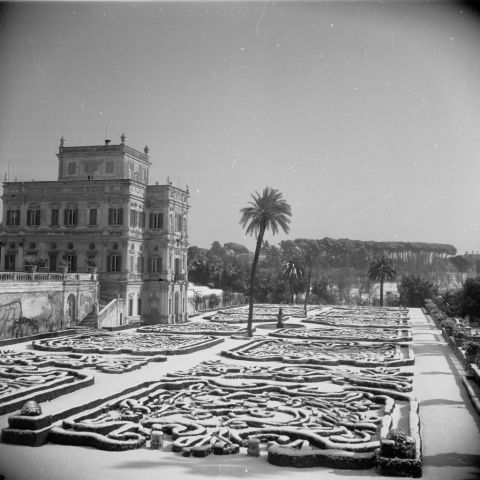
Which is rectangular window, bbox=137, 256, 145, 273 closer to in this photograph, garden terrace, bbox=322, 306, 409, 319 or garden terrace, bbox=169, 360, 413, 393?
garden terrace, bbox=322, 306, 409, 319

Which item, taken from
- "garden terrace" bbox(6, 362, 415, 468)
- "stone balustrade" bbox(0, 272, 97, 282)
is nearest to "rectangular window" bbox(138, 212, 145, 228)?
"stone balustrade" bbox(0, 272, 97, 282)

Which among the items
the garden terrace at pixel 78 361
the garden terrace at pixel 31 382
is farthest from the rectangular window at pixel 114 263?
the garden terrace at pixel 31 382

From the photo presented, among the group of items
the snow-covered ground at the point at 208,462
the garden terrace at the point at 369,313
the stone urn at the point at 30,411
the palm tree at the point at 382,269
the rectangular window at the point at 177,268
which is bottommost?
the snow-covered ground at the point at 208,462

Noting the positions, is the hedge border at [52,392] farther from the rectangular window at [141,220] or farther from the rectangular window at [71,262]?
the rectangular window at [141,220]

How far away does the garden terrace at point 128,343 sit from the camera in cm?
3117

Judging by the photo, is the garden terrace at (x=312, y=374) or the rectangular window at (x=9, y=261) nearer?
the garden terrace at (x=312, y=374)

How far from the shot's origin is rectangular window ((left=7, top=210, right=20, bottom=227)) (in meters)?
49.5

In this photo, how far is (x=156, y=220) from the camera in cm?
5106

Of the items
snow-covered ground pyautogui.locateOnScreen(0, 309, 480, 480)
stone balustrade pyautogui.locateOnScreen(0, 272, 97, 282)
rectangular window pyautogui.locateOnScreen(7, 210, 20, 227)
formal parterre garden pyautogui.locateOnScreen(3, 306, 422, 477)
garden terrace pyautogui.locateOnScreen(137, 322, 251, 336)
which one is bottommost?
snow-covered ground pyautogui.locateOnScreen(0, 309, 480, 480)

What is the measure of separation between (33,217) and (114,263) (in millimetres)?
7795

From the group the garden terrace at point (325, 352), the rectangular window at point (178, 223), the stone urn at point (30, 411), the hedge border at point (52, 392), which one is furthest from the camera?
the rectangular window at point (178, 223)

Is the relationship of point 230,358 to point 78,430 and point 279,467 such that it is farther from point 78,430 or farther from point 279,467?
point 279,467

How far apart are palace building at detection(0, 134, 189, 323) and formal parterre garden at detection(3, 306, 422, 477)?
16371 millimetres

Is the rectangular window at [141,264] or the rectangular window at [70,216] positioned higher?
the rectangular window at [70,216]
